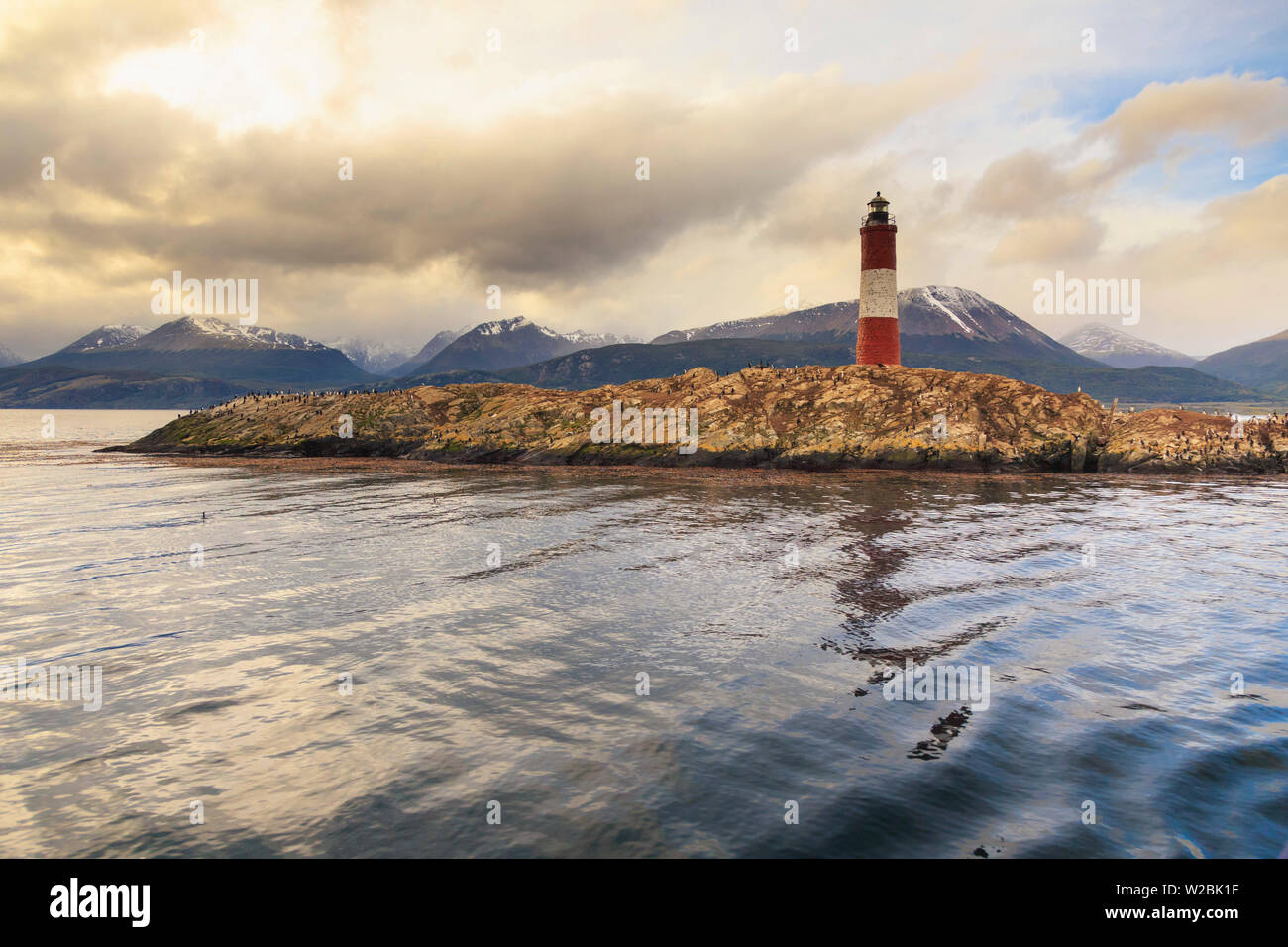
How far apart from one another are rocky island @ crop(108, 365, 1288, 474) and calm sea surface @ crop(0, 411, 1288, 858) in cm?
2810

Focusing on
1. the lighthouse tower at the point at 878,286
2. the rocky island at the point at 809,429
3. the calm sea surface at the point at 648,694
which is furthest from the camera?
the lighthouse tower at the point at 878,286

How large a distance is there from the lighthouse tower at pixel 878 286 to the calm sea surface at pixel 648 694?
44.8 meters

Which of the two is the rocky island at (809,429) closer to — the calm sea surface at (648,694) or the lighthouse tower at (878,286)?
the lighthouse tower at (878,286)

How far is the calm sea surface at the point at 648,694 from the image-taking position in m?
8.37

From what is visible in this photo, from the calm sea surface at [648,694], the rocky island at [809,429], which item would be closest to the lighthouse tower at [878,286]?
the rocky island at [809,429]

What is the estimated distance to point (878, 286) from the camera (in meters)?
68.1

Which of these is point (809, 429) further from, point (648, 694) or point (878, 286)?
point (648, 694)

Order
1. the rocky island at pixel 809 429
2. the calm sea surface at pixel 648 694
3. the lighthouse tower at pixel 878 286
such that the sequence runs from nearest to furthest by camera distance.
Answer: the calm sea surface at pixel 648 694
the rocky island at pixel 809 429
the lighthouse tower at pixel 878 286

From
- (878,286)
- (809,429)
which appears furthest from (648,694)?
(878,286)

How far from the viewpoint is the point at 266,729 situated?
11.0 meters

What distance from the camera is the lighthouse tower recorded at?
222 feet

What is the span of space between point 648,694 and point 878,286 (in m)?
65.2

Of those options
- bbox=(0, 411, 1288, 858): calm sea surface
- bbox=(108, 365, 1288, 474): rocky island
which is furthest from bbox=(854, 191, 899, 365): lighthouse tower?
bbox=(0, 411, 1288, 858): calm sea surface

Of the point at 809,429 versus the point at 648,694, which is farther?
the point at 809,429
